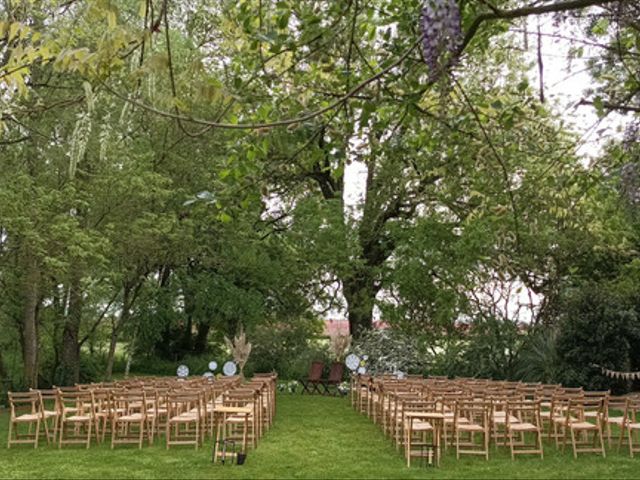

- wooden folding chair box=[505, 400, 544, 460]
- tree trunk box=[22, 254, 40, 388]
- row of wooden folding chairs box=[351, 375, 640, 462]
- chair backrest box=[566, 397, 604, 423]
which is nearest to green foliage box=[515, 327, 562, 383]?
row of wooden folding chairs box=[351, 375, 640, 462]

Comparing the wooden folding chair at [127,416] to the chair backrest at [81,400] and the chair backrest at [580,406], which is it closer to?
the chair backrest at [81,400]

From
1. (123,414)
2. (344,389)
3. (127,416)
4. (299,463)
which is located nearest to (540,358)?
(344,389)

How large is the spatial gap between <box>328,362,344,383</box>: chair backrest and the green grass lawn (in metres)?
7.83

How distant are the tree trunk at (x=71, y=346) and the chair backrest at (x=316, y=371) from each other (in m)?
5.93

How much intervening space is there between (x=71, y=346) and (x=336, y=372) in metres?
6.72

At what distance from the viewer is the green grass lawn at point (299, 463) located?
7.30 meters

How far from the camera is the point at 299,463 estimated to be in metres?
8.01

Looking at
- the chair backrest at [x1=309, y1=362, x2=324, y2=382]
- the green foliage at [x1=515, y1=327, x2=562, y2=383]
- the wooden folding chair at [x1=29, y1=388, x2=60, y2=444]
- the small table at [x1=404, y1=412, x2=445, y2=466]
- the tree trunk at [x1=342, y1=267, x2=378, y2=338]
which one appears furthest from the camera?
the tree trunk at [x1=342, y1=267, x2=378, y2=338]

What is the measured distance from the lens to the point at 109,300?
53.2ft

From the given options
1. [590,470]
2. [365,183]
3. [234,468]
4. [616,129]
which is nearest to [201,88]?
[616,129]

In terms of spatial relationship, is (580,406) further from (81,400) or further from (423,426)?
(81,400)

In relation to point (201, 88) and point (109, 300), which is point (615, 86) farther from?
point (109, 300)

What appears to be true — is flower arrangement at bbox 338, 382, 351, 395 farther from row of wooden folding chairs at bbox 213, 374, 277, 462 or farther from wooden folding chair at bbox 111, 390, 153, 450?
wooden folding chair at bbox 111, 390, 153, 450

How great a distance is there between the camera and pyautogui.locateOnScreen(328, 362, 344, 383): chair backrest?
58.7ft
